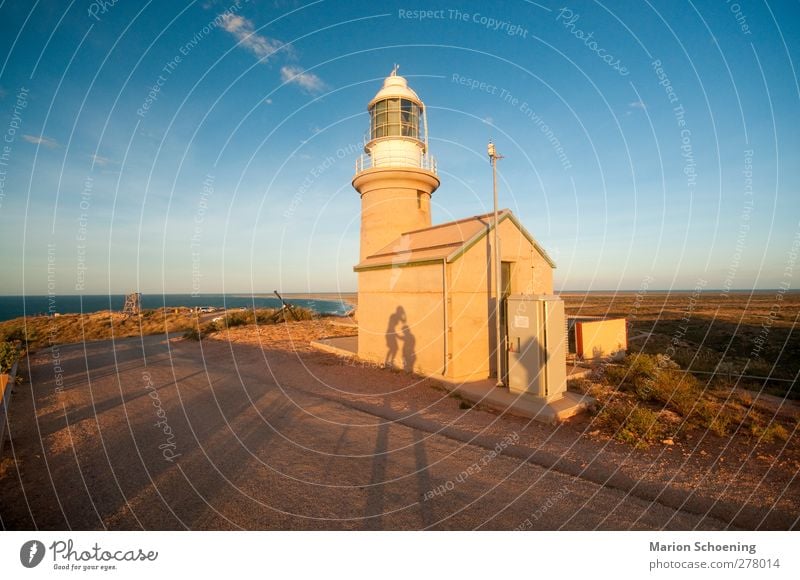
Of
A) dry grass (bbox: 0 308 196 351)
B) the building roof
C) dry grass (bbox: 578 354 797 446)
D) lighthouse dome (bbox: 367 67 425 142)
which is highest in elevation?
lighthouse dome (bbox: 367 67 425 142)

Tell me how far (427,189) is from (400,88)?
16.1 feet

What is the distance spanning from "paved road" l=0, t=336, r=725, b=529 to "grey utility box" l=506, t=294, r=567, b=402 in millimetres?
2368

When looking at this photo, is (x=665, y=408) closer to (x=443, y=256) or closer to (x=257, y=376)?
(x=443, y=256)

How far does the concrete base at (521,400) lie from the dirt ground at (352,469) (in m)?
0.36

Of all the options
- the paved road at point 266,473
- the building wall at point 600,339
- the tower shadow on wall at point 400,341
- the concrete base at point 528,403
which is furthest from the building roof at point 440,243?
the paved road at point 266,473

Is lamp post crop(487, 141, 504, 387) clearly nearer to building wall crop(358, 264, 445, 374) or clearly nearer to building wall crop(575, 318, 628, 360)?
building wall crop(358, 264, 445, 374)

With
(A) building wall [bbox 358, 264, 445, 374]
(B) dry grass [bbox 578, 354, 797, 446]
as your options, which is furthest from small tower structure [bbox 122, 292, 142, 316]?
(B) dry grass [bbox 578, 354, 797, 446]

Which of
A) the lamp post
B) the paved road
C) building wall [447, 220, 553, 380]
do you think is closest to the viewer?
the paved road

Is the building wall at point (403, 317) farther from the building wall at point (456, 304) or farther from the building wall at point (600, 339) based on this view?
the building wall at point (600, 339)

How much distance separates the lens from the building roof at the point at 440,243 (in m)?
11.1

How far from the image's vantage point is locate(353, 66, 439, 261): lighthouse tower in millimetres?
15875

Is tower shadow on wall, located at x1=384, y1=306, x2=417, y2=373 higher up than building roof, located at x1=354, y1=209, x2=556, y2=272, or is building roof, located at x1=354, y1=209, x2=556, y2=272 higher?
building roof, located at x1=354, y1=209, x2=556, y2=272

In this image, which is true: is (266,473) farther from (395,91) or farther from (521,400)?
(395,91)

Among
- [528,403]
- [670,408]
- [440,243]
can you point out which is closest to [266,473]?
[528,403]
